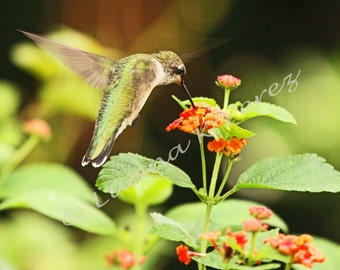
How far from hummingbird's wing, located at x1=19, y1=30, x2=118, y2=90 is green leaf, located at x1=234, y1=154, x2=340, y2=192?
0.30m

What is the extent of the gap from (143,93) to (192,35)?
0.97 meters

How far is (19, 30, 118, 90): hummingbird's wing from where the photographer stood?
979 millimetres

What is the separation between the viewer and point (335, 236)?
5.62ft

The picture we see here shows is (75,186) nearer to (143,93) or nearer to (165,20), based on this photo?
(143,93)

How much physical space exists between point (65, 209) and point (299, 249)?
1.38 ft

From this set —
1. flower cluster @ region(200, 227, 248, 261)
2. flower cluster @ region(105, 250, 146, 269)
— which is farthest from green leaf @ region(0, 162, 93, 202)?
flower cluster @ region(200, 227, 248, 261)

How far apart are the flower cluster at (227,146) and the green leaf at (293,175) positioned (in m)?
0.04

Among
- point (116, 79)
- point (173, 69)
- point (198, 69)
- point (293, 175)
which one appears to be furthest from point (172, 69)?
point (198, 69)

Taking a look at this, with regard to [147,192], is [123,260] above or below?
below

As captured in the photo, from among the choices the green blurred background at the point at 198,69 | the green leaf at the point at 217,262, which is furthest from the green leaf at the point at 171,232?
the green blurred background at the point at 198,69

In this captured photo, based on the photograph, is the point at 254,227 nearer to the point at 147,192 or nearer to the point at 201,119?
the point at 201,119

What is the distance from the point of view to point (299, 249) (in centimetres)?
65

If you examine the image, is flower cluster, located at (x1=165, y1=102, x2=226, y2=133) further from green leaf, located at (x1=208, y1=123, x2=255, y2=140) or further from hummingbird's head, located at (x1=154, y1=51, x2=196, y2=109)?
hummingbird's head, located at (x1=154, y1=51, x2=196, y2=109)

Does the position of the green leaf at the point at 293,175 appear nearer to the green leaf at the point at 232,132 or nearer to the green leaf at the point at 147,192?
the green leaf at the point at 232,132
